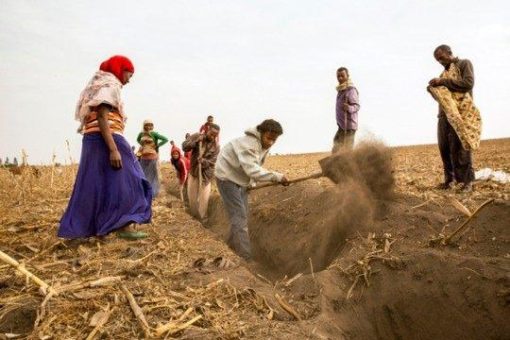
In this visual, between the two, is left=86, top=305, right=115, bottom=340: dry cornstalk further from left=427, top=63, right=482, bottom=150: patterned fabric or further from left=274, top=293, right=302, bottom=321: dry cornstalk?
left=427, top=63, right=482, bottom=150: patterned fabric

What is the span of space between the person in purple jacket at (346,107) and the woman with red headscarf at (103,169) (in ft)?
12.1

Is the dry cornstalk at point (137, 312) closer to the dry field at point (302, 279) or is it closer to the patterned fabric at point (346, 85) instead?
the dry field at point (302, 279)

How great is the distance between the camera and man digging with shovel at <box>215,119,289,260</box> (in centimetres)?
492

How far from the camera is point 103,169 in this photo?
437 centimetres

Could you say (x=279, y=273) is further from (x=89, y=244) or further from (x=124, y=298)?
(x=124, y=298)

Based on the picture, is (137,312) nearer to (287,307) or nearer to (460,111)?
(287,307)

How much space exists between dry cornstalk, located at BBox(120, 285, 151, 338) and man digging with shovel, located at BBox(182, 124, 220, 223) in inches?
192

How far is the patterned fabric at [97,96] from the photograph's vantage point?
420 centimetres

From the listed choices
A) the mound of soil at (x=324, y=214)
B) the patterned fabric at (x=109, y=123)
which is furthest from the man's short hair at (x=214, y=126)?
the patterned fabric at (x=109, y=123)

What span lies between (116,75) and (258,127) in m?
1.64

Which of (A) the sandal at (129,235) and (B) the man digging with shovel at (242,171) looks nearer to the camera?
(A) the sandal at (129,235)

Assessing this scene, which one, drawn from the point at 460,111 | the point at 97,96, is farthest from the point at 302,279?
the point at 460,111

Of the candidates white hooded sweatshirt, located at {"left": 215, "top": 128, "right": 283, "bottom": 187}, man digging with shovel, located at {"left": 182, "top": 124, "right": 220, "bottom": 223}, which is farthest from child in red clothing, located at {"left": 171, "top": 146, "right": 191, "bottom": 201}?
white hooded sweatshirt, located at {"left": 215, "top": 128, "right": 283, "bottom": 187}

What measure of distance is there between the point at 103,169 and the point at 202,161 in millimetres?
3577
